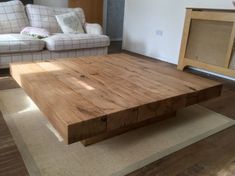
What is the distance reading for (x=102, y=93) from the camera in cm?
132

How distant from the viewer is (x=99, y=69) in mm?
1795

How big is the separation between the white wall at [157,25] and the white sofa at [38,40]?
1.21 meters

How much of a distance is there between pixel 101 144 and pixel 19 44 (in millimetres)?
1764

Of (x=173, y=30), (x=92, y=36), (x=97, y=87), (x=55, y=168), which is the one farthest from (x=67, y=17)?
(x=55, y=168)

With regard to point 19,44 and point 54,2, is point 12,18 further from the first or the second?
point 54,2

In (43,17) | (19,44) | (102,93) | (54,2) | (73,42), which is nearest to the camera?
(102,93)

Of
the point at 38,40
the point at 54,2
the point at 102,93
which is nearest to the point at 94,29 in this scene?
the point at 38,40

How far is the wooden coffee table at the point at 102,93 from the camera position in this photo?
1.05m

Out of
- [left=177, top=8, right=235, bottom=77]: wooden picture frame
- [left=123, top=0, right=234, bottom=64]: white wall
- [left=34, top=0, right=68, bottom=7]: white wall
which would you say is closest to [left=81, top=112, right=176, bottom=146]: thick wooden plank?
[left=177, top=8, right=235, bottom=77]: wooden picture frame

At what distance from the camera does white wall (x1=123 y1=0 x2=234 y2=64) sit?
3549 mm

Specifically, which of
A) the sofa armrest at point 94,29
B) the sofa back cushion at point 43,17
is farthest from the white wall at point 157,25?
the sofa back cushion at point 43,17

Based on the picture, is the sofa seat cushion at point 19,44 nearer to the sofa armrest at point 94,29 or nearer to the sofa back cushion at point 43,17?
the sofa back cushion at point 43,17

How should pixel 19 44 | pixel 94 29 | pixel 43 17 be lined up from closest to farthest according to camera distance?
pixel 19 44 < pixel 43 17 < pixel 94 29

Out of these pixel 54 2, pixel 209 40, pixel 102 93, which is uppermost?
pixel 54 2
